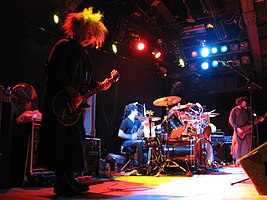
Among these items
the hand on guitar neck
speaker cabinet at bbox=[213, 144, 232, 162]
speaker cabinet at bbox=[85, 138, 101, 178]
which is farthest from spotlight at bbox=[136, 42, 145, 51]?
speaker cabinet at bbox=[213, 144, 232, 162]

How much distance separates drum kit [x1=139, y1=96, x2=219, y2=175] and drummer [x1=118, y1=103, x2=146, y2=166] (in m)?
0.42

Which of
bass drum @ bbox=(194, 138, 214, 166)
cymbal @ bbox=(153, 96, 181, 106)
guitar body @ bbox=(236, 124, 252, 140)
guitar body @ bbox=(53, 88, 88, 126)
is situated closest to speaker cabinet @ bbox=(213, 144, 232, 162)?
guitar body @ bbox=(236, 124, 252, 140)

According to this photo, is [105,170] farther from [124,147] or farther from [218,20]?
[218,20]

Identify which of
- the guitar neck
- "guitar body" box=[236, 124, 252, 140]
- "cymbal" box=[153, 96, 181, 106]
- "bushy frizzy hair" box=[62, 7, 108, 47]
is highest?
"bushy frizzy hair" box=[62, 7, 108, 47]

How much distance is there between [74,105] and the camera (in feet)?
10.3

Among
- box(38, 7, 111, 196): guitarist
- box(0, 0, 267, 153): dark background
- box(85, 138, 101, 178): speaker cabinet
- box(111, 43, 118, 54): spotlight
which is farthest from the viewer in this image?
box(111, 43, 118, 54): spotlight

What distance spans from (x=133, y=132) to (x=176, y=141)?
1.72 m

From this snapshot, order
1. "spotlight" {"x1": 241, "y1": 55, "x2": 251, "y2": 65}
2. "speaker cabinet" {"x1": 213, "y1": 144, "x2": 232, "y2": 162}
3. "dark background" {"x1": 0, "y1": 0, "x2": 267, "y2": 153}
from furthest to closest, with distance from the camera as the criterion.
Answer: "speaker cabinet" {"x1": 213, "y1": 144, "x2": 232, "y2": 162}
"spotlight" {"x1": 241, "y1": 55, "x2": 251, "y2": 65}
"dark background" {"x1": 0, "y1": 0, "x2": 267, "y2": 153}

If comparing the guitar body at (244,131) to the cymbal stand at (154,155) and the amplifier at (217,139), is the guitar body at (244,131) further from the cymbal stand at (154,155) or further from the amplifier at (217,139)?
the cymbal stand at (154,155)

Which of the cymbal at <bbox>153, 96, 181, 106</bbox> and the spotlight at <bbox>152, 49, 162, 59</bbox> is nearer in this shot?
the cymbal at <bbox>153, 96, 181, 106</bbox>

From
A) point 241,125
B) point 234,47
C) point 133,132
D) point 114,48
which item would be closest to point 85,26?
point 133,132

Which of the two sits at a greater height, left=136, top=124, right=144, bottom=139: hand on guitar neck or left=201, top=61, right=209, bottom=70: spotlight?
left=201, top=61, right=209, bottom=70: spotlight

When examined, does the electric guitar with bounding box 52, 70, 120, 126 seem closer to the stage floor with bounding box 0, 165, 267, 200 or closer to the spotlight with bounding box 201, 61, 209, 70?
the stage floor with bounding box 0, 165, 267, 200

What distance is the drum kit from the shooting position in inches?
264
